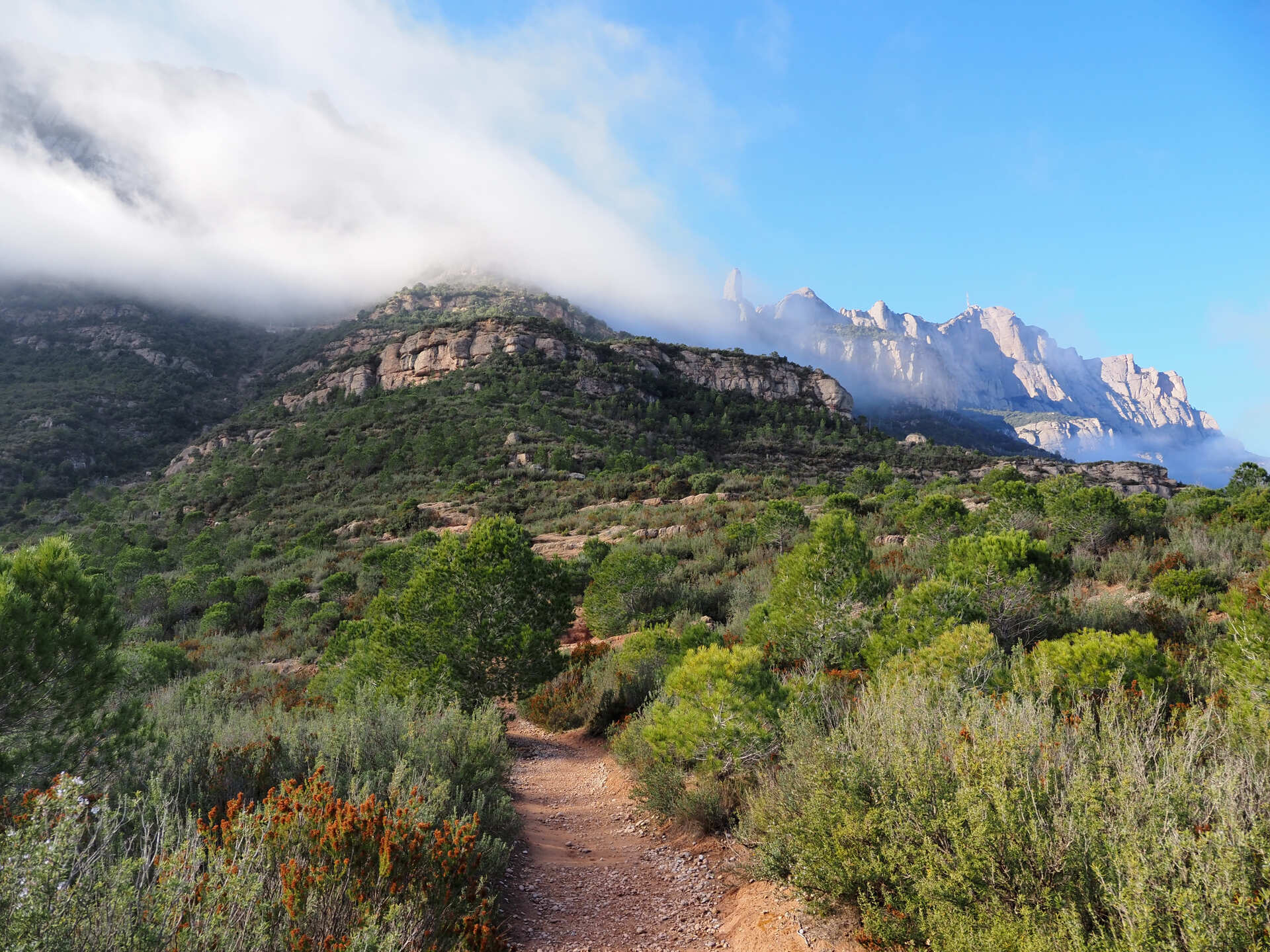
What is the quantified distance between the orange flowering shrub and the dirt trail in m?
0.97

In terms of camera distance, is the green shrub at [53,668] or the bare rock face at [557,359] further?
the bare rock face at [557,359]

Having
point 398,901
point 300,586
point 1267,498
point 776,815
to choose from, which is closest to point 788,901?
point 776,815

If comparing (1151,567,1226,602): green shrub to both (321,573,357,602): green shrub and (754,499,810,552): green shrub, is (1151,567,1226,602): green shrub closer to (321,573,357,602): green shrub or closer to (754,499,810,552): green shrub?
(754,499,810,552): green shrub

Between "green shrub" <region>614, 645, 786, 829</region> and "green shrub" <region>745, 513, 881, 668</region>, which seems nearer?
"green shrub" <region>614, 645, 786, 829</region>

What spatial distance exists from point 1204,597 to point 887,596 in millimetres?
4629

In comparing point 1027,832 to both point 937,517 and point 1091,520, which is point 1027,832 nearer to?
point 937,517

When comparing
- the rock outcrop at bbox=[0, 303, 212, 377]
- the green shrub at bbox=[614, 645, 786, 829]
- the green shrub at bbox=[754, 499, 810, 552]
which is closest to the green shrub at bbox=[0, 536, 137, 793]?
the green shrub at bbox=[614, 645, 786, 829]

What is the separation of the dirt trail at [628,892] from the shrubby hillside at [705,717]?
315 millimetres

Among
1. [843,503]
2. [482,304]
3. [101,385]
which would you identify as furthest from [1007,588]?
[482,304]

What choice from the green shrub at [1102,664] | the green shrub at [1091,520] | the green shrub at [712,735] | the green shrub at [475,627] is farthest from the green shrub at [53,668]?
the green shrub at [1091,520]

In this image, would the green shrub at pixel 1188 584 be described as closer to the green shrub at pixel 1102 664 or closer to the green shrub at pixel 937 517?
the green shrub at pixel 1102 664

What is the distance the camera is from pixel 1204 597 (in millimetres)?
8961

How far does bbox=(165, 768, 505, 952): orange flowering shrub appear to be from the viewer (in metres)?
2.20

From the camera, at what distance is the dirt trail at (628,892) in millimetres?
3797
